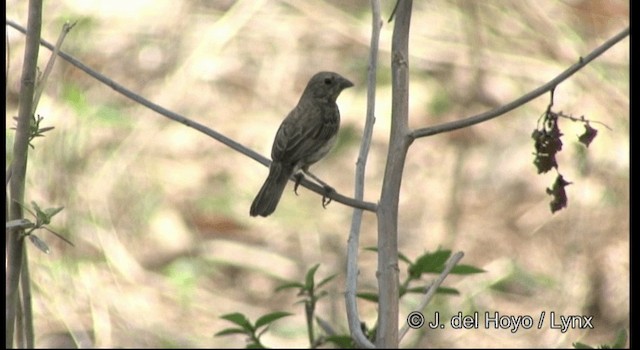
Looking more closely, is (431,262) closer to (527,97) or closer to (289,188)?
(527,97)

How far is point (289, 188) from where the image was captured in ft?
21.6

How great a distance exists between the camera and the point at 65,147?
21.6ft

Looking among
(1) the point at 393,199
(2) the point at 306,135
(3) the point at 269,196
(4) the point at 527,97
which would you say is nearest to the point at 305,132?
(2) the point at 306,135

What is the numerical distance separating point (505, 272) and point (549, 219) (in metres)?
0.55

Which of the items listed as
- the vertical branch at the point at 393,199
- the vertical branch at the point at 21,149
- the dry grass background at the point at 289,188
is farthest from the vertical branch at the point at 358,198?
the dry grass background at the point at 289,188

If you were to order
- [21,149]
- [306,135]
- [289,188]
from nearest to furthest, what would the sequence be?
[21,149], [306,135], [289,188]

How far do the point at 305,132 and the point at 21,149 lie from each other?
2.00 meters

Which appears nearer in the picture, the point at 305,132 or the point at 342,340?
the point at 342,340

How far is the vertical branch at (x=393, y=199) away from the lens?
220 cm

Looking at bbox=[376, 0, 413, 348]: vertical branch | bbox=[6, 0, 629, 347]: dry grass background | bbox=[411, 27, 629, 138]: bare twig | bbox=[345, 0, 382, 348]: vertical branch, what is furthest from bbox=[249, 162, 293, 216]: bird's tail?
bbox=[6, 0, 629, 347]: dry grass background

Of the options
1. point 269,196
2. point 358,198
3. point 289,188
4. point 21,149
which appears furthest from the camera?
point 289,188

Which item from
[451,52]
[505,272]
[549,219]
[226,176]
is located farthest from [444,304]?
[451,52]

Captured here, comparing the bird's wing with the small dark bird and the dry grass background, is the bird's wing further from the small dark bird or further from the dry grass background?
the dry grass background

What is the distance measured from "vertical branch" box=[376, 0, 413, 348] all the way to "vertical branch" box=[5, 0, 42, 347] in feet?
2.56
